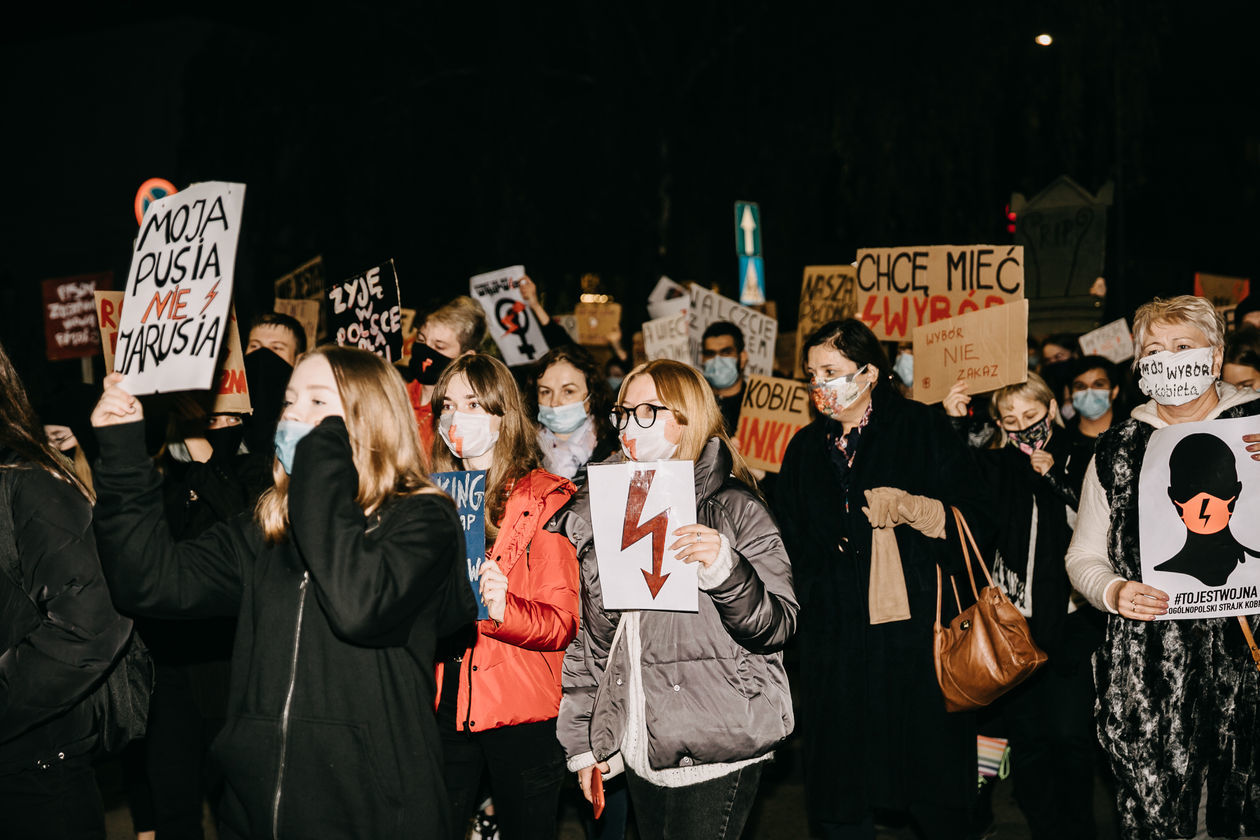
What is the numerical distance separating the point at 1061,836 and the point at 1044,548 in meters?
1.19

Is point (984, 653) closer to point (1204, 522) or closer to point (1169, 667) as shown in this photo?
point (1169, 667)

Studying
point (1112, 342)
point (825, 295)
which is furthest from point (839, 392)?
point (1112, 342)

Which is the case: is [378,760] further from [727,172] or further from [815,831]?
[727,172]

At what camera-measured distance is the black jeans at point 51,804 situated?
3057mm

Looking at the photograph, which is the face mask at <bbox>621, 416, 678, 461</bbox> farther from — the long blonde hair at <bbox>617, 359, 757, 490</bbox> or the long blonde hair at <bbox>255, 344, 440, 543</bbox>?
the long blonde hair at <bbox>255, 344, 440, 543</bbox>

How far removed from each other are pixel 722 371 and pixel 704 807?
14.7 ft

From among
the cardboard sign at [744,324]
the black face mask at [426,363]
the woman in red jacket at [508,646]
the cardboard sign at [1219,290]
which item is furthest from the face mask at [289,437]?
the cardboard sign at [1219,290]

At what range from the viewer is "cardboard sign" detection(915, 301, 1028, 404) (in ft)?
17.6

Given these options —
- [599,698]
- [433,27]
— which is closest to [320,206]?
[433,27]

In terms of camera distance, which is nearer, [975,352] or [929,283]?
[975,352]

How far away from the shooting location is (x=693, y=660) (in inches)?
138

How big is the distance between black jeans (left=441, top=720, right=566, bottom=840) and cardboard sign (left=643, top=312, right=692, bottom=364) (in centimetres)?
583

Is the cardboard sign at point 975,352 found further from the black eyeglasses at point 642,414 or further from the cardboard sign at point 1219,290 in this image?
the cardboard sign at point 1219,290

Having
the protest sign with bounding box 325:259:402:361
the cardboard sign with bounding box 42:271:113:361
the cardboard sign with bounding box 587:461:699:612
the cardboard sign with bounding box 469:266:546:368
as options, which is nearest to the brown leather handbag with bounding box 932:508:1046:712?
the cardboard sign with bounding box 587:461:699:612
